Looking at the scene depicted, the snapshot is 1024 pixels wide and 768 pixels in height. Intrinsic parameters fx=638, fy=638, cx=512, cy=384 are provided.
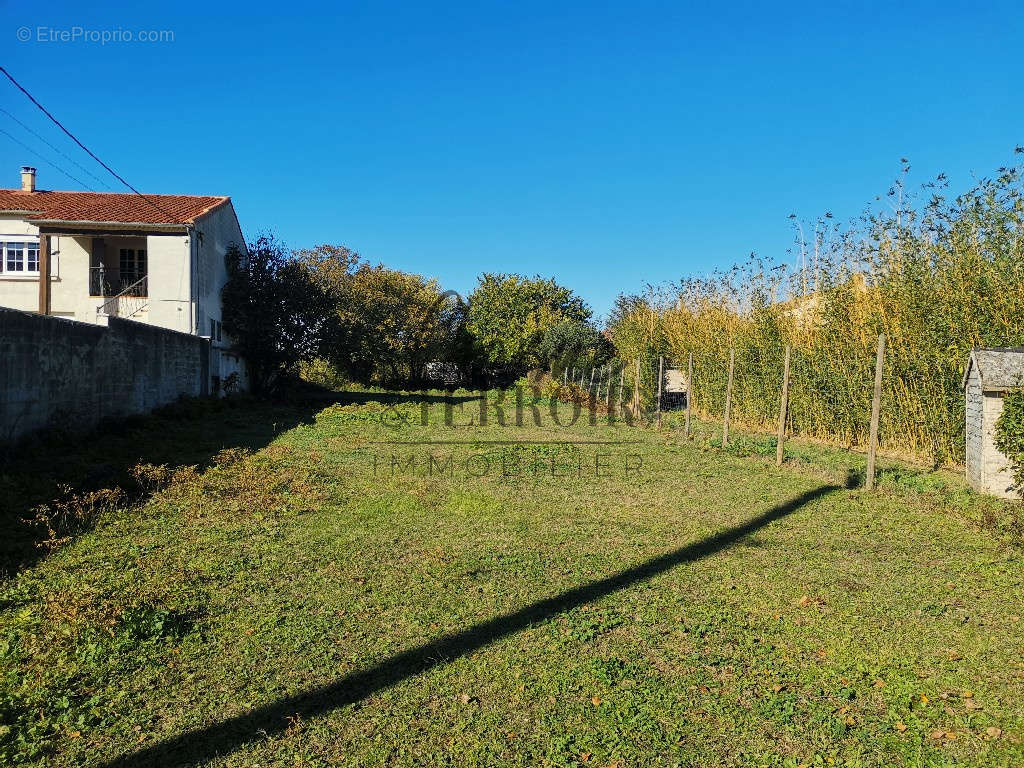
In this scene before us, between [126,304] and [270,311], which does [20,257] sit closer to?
[126,304]

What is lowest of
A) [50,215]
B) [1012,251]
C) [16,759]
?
[16,759]

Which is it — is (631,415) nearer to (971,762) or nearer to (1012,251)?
(1012,251)

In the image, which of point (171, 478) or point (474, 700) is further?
point (171, 478)

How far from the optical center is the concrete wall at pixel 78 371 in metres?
8.24

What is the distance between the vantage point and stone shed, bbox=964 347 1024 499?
24.5 feet

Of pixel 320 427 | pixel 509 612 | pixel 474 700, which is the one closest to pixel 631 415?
pixel 320 427

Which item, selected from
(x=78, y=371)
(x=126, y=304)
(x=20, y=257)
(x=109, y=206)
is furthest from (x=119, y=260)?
(x=78, y=371)

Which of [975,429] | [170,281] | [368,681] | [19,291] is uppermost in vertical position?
[170,281]

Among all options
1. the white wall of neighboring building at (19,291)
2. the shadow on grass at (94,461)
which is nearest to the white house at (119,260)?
the white wall of neighboring building at (19,291)

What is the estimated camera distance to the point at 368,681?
342 cm

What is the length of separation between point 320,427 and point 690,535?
1032cm

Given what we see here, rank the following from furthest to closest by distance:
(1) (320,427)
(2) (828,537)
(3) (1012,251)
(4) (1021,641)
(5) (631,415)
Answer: (5) (631,415) → (1) (320,427) → (3) (1012,251) → (2) (828,537) → (4) (1021,641)

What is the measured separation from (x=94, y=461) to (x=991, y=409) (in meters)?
11.4

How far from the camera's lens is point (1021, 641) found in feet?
12.8
